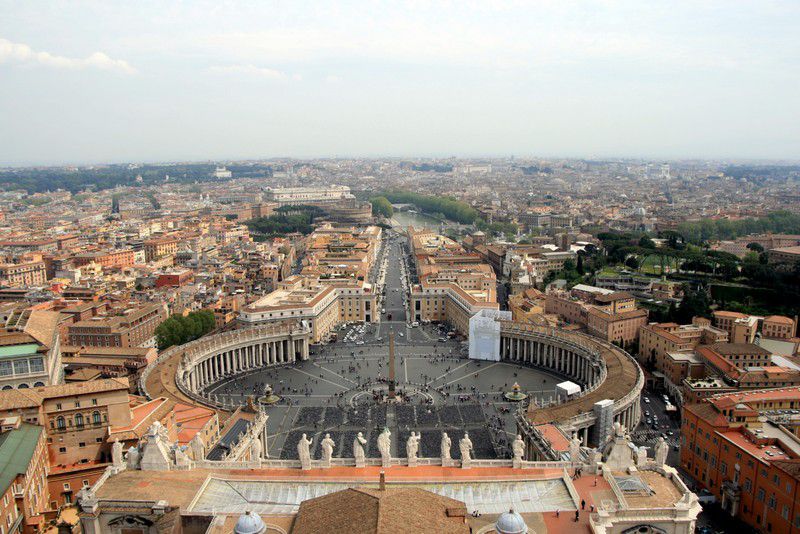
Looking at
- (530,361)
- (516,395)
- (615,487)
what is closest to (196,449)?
(615,487)

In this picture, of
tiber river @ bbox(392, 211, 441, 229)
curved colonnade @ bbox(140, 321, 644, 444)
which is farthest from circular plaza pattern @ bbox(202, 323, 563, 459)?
tiber river @ bbox(392, 211, 441, 229)

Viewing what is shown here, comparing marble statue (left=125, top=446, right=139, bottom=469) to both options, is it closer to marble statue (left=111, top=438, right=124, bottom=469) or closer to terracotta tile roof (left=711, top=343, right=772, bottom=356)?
marble statue (left=111, top=438, right=124, bottom=469)

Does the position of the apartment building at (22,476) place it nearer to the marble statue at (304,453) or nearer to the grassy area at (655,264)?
the marble statue at (304,453)

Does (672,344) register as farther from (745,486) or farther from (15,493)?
(15,493)

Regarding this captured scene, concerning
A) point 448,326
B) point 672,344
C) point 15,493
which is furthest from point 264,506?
point 448,326

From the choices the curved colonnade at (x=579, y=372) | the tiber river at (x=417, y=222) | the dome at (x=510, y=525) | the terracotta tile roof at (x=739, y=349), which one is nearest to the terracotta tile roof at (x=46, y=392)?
the dome at (x=510, y=525)

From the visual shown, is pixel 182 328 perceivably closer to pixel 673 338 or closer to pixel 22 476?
pixel 22 476
